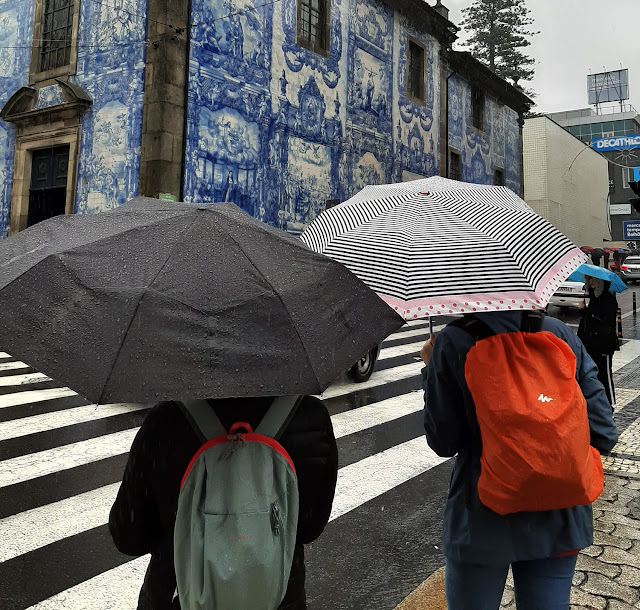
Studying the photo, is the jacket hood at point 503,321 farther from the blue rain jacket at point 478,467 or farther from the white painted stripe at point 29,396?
the white painted stripe at point 29,396

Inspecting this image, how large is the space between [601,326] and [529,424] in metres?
5.50

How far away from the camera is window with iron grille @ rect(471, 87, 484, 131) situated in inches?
1016

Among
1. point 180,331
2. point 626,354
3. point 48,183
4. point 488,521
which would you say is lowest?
point 488,521

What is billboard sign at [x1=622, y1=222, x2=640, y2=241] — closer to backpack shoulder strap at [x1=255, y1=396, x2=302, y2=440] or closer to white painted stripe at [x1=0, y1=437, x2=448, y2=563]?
white painted stripe at [x1=0, y1=437, x2=448, y2=563]

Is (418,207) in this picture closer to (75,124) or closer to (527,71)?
(75,124)

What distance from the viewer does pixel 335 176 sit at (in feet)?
56.0

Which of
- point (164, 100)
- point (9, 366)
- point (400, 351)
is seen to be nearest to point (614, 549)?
point (400, 351)

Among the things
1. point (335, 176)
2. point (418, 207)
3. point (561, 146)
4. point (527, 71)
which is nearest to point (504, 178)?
point (561, 146)

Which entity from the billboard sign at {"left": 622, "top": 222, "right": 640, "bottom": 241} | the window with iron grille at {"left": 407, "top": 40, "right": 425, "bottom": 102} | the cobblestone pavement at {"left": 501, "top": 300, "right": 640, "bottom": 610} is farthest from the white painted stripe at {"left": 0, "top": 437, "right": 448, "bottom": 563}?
the billboard sign at {"left": 622, "top": 222, "right": 640, "bottom": 241}

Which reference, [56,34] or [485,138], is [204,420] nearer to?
[56,34]

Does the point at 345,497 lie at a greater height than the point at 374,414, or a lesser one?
lesser

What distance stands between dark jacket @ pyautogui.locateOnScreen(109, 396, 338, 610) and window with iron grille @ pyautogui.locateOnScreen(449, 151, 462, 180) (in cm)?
2339

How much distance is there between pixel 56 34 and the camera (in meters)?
15.2

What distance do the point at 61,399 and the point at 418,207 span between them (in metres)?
6.92
